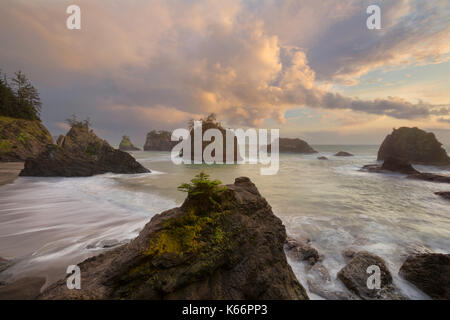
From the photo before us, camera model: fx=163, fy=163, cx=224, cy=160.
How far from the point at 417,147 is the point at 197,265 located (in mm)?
48616

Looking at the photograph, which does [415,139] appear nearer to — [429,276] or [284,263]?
[429,276]

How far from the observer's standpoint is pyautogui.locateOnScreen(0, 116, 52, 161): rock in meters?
27.0

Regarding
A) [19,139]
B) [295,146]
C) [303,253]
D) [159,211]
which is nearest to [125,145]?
[19,139]

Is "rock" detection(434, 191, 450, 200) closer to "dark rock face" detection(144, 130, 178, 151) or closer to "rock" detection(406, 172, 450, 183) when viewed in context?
"rock" detection(406, 172, 450, 183)

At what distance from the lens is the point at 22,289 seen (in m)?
3.14

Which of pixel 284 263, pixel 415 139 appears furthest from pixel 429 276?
pixel 415 139


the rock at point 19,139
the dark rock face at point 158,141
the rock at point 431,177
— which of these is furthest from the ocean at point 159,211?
the dark rock face at point 158,141

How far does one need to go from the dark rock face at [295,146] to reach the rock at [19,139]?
8781 centimetres

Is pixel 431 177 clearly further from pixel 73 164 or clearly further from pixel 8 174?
pixel 8 174

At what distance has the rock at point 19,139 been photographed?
26969 mm

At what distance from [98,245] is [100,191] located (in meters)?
9.23

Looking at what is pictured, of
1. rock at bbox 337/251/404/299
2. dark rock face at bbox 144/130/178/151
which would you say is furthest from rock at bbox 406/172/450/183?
dark rock face at bbox 144/130/178/151

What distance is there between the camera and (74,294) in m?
2.27

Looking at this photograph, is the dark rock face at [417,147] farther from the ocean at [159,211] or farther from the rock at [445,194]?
the ocean at [159,211]
